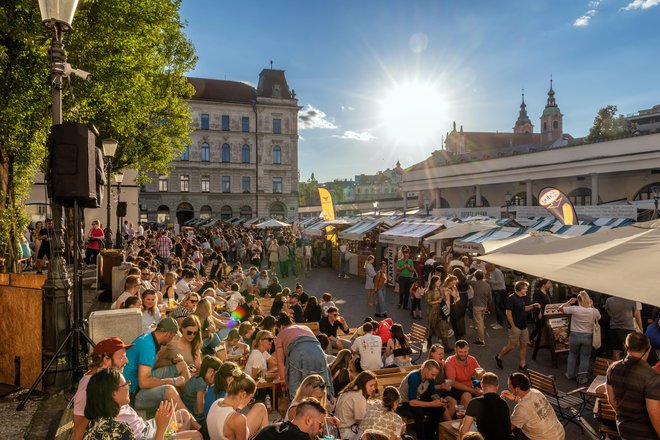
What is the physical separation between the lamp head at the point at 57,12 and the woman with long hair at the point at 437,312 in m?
8.22

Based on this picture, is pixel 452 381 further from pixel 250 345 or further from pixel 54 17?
pixel 54 17

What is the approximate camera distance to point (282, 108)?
2360 inches

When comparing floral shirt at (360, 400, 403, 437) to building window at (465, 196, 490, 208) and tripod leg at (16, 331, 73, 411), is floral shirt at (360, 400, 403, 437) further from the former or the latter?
building window at (465, 196, 490, 208)

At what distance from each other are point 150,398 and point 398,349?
4061 mm

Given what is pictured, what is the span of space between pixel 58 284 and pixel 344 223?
19.9m

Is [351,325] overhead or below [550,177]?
below

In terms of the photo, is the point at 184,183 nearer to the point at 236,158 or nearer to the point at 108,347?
the point at 236,158

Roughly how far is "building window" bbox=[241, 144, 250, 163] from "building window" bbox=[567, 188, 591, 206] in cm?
3910

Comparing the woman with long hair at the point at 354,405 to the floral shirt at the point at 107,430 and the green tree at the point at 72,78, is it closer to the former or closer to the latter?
the floral shirt at the point at 107,430

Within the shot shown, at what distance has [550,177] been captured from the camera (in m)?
35.8

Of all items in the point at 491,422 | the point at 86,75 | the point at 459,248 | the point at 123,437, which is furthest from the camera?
the point at 459,248

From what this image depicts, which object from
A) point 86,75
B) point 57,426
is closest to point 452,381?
point 57,426

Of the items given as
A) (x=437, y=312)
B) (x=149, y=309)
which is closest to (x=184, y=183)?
(x=437, y=312)

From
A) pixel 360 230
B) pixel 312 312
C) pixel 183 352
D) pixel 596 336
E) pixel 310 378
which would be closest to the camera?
pixel 310 378
